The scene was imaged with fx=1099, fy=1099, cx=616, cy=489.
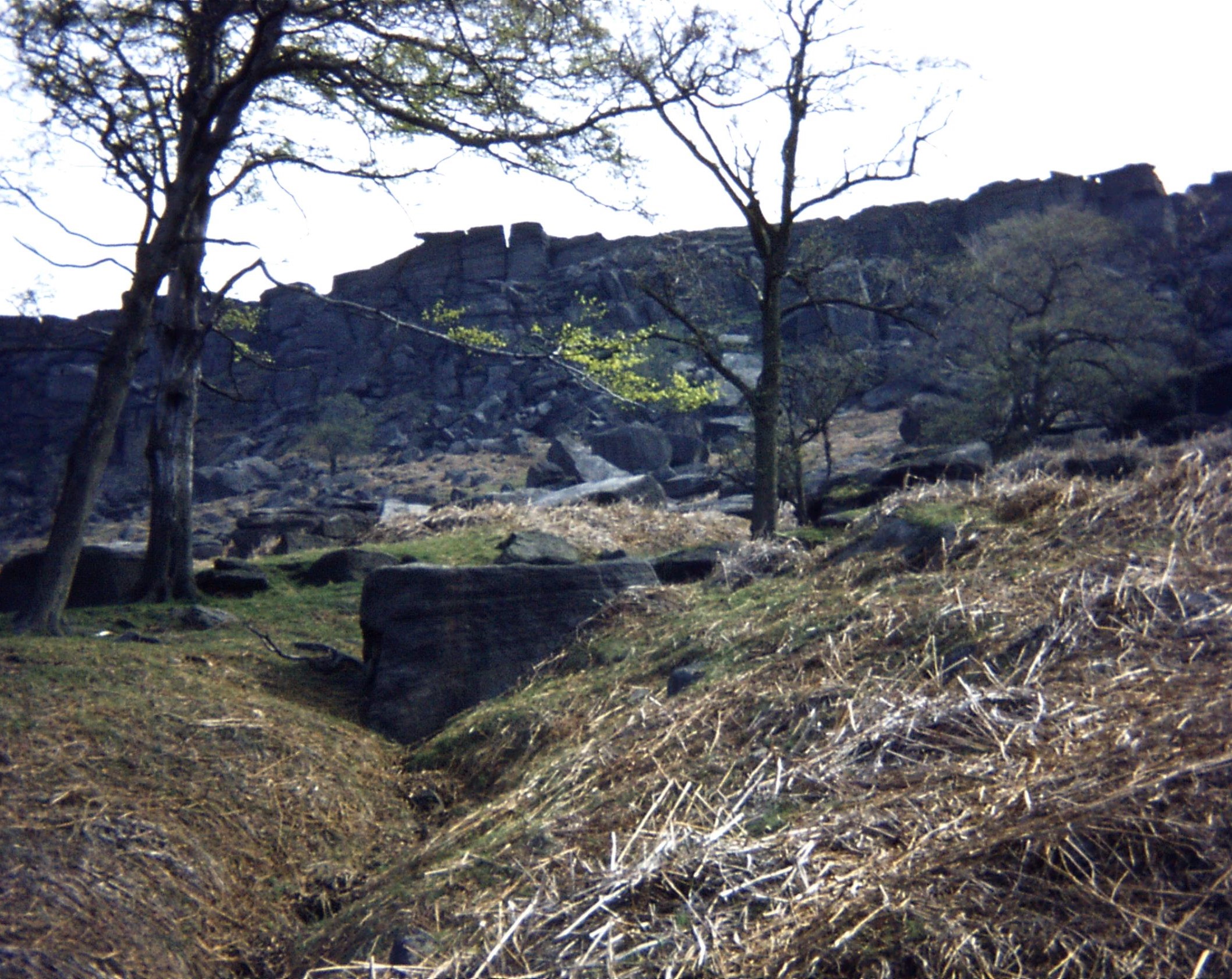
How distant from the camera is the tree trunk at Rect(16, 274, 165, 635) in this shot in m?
6.32

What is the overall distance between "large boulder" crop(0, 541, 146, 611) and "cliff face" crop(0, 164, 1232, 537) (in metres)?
26.7

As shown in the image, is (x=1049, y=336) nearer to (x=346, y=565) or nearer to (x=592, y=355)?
(x=592, y=355)

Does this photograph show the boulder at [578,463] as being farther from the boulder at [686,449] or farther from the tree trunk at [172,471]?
the tree trunk at [172,471]

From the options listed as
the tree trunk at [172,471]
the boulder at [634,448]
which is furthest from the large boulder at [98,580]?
the boulder at [634,448]

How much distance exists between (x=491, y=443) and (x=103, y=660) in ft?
114

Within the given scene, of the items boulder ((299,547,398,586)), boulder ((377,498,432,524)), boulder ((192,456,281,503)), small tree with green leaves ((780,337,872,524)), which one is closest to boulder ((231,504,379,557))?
boulder ((377,498,432,524))

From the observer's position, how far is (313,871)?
12.5 ft

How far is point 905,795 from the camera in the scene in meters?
2.64

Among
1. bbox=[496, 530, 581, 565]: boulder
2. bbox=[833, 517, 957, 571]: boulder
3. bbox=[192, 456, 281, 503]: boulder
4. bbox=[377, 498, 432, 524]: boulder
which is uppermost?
bbox=[833, 517, 957, 571]: boulder

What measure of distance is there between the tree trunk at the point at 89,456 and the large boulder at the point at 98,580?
7.76 feet

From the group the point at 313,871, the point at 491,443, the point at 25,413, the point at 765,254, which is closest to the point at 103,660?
the point at 313,871

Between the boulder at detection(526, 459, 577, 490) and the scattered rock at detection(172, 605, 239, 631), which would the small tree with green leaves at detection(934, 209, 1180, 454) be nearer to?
the boulder at detection(526, 459, 577, 490)

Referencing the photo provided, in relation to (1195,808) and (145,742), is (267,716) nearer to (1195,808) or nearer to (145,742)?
(145,742)

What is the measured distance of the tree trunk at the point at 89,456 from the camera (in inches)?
249
